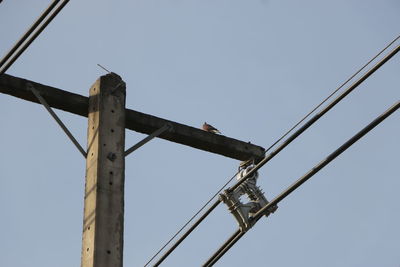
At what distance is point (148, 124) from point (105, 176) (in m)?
1.02

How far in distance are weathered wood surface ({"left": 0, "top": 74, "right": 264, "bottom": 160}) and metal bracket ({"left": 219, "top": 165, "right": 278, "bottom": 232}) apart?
1.06ft

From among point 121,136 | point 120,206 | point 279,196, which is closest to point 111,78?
point 121,136

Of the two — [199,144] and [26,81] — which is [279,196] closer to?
[199,144]

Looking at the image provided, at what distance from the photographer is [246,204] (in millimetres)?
9656

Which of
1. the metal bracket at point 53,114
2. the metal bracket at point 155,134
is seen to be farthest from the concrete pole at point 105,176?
the metal bracket at point 155,134

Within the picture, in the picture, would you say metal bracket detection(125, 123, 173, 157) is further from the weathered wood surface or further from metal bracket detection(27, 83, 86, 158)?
metal bracket detection(27, 83, 86, 158)

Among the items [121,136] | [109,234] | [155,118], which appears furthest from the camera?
[155,118]

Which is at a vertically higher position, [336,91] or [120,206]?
[336,91]

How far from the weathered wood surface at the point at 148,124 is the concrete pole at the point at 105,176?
20 centimetres

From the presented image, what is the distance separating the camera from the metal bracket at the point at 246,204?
31.3 feet

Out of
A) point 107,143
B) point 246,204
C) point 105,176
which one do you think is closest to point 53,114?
point 107,143

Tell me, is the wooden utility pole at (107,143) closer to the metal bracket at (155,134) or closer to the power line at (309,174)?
the metal bracket at (155,134)

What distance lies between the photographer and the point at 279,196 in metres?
8.46

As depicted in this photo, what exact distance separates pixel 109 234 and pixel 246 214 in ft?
5.50
